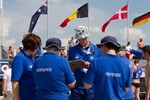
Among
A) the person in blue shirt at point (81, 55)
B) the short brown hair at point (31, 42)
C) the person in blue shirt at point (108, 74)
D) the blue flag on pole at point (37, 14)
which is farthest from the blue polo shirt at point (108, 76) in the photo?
the blue flag on pole at point (37, 14)

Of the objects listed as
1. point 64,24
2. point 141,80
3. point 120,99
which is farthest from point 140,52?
point 64,24

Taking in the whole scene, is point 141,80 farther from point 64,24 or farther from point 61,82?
point 61,82

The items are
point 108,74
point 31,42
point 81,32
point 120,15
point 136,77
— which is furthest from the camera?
point 120,15

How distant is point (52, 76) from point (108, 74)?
717 mm

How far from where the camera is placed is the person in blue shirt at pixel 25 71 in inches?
202

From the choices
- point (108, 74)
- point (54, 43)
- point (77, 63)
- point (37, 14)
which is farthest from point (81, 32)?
point (37, 14)

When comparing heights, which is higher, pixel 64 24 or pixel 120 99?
pixel 64 24

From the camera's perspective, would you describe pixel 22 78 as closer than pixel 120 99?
No

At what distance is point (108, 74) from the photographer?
4.72 m

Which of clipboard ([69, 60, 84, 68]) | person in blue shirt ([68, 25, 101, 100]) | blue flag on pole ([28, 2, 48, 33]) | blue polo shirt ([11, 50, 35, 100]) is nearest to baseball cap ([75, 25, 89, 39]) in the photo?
person in blue shirt ([68, 25, 101, 100])

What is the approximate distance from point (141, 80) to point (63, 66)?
9.95m

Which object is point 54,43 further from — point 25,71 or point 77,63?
point 77,63

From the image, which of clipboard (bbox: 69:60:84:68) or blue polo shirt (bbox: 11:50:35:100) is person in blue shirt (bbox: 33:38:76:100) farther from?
clipboard (bbox: 69:60:84:68)

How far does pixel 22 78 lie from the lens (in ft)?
17.1
